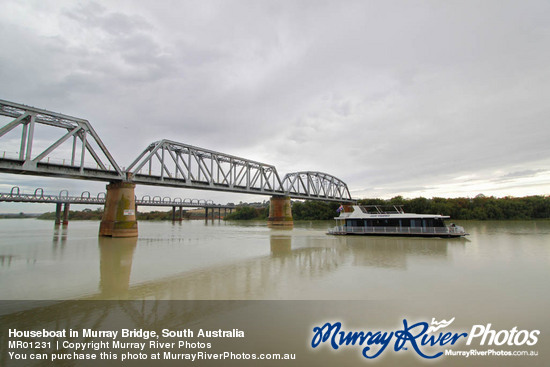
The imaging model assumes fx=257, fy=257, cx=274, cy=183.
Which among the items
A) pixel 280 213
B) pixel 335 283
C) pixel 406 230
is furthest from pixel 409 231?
pixel 280 213

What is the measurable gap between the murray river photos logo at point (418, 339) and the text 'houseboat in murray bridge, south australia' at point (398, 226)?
30.6m

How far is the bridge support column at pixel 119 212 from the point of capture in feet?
127

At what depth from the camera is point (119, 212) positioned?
39594mm

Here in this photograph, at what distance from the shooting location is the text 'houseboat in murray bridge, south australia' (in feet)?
120

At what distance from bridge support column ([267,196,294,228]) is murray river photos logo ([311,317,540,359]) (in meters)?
71.7

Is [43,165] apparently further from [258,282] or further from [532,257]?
[532,257]

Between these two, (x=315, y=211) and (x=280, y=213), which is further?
(x=315, y=211)

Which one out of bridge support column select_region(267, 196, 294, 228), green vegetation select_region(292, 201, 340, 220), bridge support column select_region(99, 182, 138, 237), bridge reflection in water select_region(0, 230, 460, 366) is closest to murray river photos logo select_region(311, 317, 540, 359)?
bridge reflection in water select_region(0, 230, 460, 366)

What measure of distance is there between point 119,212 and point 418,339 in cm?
4260

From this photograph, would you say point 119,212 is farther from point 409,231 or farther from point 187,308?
point 409,231

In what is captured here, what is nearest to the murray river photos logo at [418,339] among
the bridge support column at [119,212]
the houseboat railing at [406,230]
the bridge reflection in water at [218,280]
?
the bridge reflection in water at [218,280]

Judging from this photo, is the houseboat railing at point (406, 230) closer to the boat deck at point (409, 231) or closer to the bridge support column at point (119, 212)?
the boat deck at point (409, 231)

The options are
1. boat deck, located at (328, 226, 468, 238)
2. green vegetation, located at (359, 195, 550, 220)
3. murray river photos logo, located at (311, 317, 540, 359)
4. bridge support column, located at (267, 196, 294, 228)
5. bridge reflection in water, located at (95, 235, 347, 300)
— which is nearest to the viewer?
murray river photos logo, located at (311, 317, 540, 359)

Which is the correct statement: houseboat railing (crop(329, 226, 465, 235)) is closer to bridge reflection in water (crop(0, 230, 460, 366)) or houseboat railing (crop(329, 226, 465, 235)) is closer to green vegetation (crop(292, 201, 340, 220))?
bridge reflection in water (crop(0, 230, 460, 366))
